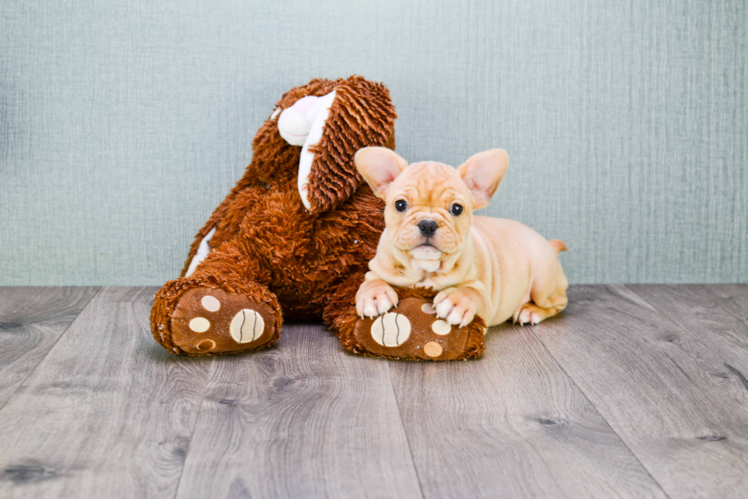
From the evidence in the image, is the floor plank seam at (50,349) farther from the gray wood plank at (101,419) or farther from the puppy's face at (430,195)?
the puppy's face at (430,195)

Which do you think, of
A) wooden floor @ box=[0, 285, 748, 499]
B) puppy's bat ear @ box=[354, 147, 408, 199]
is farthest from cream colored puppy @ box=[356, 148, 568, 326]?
wooden floor @ box=[0, 285, 748, 499]

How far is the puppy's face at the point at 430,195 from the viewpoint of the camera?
125cm

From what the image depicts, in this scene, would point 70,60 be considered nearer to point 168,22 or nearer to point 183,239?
point 168,22

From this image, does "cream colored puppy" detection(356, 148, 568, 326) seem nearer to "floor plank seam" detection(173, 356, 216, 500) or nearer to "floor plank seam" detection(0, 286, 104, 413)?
"floor plank seam" detection(173, 356, 216, 500)

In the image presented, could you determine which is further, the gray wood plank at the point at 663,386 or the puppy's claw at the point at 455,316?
the puppy's claw at the point at 455,316

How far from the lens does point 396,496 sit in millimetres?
855

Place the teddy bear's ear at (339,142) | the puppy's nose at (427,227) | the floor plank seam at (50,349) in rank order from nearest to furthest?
the floor plank seam at (50,349), the puppy's nose at (427,227), the teddy bear's ear at (339,142)

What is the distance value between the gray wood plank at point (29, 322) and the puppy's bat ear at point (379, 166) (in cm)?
71

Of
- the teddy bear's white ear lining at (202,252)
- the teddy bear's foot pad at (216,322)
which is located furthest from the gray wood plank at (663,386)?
the teddy bear's white ear lining at (202,252)

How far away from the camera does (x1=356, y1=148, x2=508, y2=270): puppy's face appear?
49.1 inches

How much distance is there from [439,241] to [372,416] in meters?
0.34

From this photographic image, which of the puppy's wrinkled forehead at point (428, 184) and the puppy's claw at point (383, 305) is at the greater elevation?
the puppy's wrinkled forehead at point (428, 184)

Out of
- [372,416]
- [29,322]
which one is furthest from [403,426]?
[29,322]

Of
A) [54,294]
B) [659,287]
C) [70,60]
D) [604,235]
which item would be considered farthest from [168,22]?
[659,287]
